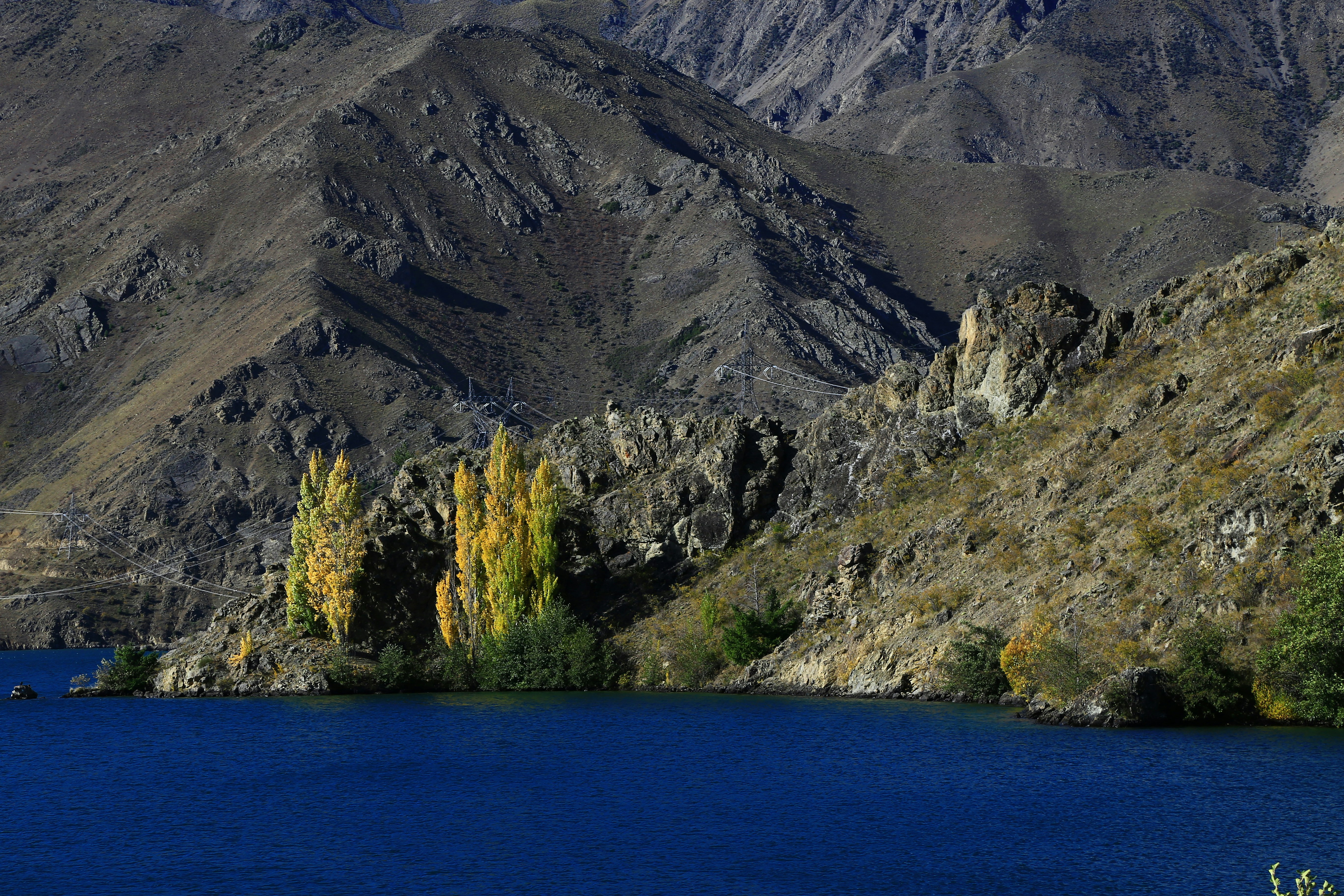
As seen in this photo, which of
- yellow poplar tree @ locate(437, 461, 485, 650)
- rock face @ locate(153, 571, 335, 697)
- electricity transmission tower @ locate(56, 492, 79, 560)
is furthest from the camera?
electricity transmission tower @ locate(56, 492, 79, 560)

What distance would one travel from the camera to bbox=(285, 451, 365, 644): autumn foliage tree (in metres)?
93.6

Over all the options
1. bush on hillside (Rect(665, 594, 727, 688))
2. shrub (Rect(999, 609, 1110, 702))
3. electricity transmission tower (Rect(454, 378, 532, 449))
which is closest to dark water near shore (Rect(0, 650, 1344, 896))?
shrub (Rect(999, 609, 1110, 702))

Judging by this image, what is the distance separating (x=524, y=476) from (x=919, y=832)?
186ft

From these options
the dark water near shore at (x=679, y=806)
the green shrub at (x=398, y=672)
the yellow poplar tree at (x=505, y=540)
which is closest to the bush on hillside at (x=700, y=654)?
the dark water near shore at (x=679, y=806)

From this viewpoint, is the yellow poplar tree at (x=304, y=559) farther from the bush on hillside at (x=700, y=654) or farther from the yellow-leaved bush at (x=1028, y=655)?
the yellow-leaved bush at (x=1028, y=655)

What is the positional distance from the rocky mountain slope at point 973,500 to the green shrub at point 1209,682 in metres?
1.98

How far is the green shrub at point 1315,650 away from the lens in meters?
56.0

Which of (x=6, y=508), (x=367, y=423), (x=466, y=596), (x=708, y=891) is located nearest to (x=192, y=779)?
(x=708, y=891)

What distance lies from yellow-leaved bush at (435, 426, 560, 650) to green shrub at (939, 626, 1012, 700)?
31.5 m

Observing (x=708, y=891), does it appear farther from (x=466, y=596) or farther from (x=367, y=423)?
(x=367, y=423)

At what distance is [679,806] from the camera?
50.5m

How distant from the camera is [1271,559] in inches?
2459

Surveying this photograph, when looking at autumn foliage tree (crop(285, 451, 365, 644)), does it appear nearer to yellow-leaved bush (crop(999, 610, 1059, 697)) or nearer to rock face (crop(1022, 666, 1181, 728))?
yellow-leaved bush (crop(999, 610, 1059, 697))

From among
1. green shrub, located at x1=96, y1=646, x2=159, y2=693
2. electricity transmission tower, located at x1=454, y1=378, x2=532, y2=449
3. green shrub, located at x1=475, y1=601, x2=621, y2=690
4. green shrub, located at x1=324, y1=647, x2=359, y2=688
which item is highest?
electricity transmission tower, located at x1=454, y1=378, x2=532, y2=449
